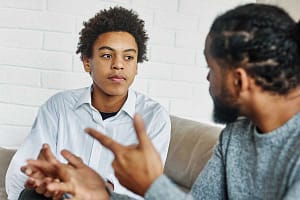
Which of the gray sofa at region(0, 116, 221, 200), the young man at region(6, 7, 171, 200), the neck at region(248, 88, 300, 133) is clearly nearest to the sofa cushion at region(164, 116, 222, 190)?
the gray sofa at region(0, 116, 221, 200)

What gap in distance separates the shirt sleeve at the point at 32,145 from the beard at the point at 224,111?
0.63m

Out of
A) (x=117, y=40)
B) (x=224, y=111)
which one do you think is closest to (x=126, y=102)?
(x=117, y=40)

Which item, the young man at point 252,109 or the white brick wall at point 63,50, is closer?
the young man at point 252,109

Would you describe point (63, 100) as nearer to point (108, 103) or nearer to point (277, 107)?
point (108, 103)

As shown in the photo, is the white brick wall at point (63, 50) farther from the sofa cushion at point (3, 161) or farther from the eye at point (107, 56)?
the eye at point (107, 56)

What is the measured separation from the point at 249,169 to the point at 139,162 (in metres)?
0.27

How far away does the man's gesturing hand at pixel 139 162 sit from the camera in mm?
768

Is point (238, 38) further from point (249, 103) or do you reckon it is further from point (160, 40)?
point (160, 40)

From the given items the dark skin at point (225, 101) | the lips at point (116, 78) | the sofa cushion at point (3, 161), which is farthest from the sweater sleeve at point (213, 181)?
the sofa cushion at point (3, 161)

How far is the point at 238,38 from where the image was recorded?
2.78ft

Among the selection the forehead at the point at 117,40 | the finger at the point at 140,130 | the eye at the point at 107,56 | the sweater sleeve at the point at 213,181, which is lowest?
the sweater sleeve at the point at 213,181

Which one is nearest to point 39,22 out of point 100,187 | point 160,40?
point 160,40

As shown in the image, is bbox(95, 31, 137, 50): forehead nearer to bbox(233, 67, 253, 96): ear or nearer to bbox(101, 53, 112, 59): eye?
bbox(101, 53, 112, 59): eye

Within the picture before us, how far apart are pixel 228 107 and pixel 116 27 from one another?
64 cm
